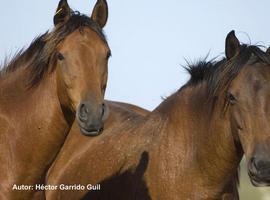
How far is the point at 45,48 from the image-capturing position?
5.45 meters

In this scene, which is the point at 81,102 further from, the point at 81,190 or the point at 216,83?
the point at 81,190

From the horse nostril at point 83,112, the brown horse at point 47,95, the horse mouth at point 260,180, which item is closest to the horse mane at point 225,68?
the horse mouth at point 260,180

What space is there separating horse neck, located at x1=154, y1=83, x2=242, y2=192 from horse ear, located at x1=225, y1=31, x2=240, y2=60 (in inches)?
18.1

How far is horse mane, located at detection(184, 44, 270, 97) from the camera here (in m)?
5.61

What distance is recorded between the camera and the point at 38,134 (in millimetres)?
5391

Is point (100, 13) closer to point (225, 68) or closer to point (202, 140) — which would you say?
point (225, 68)

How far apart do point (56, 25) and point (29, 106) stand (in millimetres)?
752

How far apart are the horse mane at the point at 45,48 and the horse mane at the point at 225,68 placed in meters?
1.16

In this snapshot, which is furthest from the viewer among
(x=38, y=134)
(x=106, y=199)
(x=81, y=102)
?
(x=106, y=199)

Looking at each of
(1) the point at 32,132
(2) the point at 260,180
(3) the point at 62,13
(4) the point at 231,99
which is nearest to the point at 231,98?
(4) the point at 231,99

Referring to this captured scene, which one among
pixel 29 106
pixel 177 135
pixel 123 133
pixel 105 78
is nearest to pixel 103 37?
pixel 105 78

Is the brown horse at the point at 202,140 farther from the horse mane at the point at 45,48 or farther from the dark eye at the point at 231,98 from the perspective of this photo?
the horse mane at the point at 45,48

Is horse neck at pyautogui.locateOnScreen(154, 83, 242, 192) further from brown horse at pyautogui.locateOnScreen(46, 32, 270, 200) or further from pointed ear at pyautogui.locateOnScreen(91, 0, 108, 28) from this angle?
pointed ear at pyautogui.locateOnScreen(91, 0, 108, 28)

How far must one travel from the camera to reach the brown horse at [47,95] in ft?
16.9
